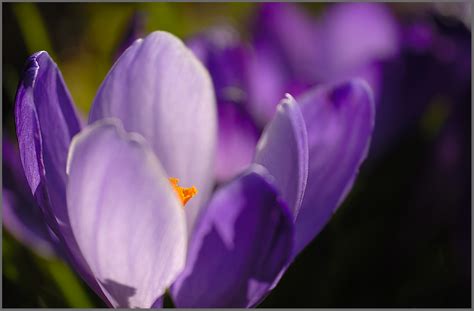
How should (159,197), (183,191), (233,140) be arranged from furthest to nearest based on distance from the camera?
(233,140), (183,191), (159,197)

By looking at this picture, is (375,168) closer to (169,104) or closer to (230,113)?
(230,113)

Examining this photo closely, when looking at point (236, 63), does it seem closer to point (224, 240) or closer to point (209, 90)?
point (209, 90)

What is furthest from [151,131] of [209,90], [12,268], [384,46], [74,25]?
[74,25]

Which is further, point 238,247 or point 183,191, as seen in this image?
point 183,191

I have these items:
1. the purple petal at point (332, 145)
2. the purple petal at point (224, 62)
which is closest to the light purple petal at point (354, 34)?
the purple petal at point (224, 62)

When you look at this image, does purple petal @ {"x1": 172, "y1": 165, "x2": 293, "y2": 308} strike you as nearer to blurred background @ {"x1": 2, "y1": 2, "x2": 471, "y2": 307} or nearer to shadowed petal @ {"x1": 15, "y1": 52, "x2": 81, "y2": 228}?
shadowed petal @ {"x1": 15, "y1": 52, "x2": 81, "y2": 228}

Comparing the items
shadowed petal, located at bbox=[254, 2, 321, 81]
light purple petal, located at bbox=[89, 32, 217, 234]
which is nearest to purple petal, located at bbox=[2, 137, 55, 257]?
light purple petal, located at bbox=[89, 32, 217, 234]

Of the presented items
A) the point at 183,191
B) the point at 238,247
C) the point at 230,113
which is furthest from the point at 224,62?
the point at 238,247

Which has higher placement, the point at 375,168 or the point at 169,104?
the point at 169,104
